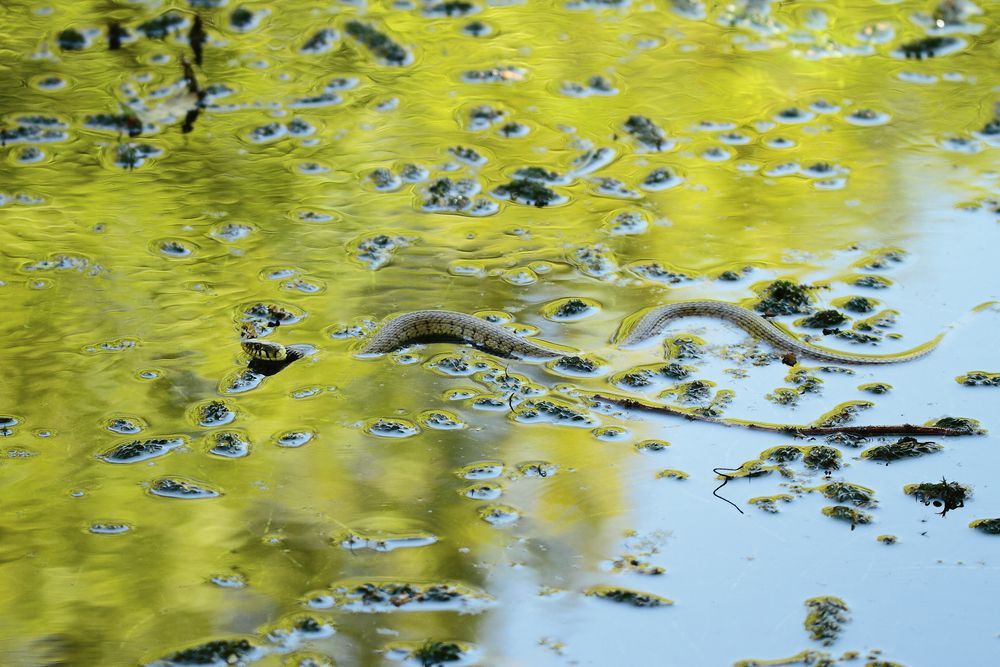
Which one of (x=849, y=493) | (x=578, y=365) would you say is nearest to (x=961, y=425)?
(x=849, y=493)

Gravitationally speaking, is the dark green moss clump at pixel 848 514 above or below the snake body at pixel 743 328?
below

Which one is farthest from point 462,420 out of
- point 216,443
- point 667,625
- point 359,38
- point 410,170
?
point 359,38

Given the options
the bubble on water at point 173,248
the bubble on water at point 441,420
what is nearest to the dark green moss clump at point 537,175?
the bubble on water at point 173,248

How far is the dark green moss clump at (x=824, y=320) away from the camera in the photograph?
7.24 m

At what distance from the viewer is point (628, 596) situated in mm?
5086

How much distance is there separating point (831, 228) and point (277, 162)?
171 inches

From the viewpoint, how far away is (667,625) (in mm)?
4957

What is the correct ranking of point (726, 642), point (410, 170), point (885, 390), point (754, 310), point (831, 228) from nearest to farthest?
point (726, 642)
point (885, 390)
point (754, 310)
point (831, 228)
point (410, 170)

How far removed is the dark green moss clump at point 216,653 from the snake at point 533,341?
2.41 meters

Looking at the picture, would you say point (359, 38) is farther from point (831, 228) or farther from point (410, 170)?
point (831, 228)

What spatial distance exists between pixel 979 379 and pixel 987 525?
1.38m

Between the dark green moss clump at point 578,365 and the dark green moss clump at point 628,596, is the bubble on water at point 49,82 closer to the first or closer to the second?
the dark green moss clump at point 578,365

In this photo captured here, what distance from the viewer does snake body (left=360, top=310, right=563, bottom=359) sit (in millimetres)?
6938

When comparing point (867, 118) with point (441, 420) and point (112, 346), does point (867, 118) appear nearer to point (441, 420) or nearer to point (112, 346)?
point (441, 420)
